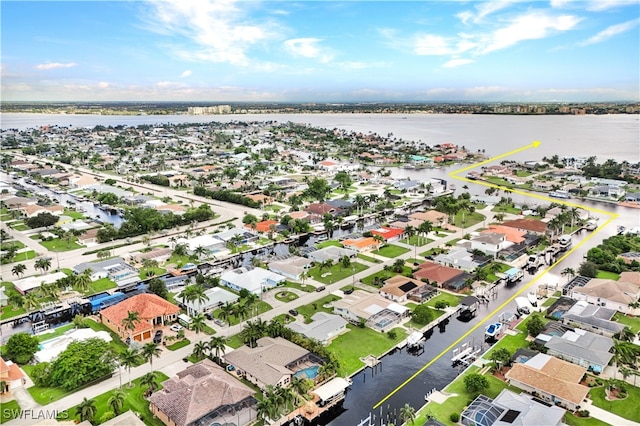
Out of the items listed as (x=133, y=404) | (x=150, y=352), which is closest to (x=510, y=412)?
(x=133, y=404)

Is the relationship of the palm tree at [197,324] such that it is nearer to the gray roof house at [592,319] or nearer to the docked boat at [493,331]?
the docked boat at [493,331]

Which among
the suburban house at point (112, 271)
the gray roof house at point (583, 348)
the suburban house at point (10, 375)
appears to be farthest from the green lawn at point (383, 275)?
the suburban house at point (10, 375)

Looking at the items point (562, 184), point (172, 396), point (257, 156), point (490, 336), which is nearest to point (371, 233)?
point (490, 336)

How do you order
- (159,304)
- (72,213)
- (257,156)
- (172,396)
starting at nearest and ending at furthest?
(172,396) < (159,304) < (72,213) < (257,156)

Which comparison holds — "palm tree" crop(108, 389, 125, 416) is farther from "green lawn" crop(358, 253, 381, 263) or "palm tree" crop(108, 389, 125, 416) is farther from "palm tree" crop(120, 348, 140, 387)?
"green lawn" crop(358, 253, 381, 263)

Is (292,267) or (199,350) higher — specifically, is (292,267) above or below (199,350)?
below

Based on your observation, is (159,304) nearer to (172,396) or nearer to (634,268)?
(172,396)

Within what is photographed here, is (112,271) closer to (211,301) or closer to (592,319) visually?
(211,301)
